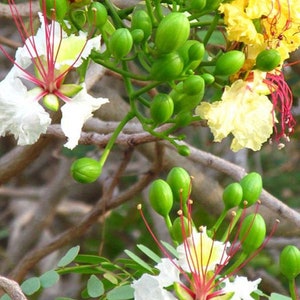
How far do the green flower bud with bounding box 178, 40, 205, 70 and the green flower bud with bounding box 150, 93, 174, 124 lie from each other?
0.05m

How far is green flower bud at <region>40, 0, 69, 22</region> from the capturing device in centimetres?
132

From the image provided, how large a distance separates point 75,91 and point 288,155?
1.71 m

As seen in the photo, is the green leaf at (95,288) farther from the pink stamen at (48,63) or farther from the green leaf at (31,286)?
the pink stamen at (48,63)

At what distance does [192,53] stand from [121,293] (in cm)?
33

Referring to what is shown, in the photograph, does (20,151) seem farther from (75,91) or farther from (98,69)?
(75,91)

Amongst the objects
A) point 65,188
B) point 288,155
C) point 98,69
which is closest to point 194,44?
point 98,69

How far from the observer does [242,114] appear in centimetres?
140

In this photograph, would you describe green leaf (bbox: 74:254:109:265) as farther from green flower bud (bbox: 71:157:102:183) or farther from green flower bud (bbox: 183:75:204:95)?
green flower bud (bbox: 183:75:204:95)

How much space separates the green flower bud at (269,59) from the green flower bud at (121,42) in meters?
0.17

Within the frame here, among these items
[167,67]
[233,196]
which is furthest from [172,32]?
[233,196]

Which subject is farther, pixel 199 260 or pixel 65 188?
pixel 65 188

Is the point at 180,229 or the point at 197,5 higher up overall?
the point at 197,5

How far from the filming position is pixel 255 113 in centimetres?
141

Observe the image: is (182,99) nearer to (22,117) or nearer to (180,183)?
(180,183)
